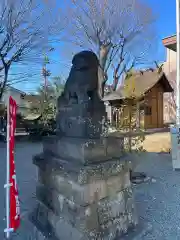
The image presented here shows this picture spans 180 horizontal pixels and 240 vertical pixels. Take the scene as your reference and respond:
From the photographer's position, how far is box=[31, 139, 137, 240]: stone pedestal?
7.62 ft

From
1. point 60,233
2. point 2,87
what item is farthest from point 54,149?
point 2,87

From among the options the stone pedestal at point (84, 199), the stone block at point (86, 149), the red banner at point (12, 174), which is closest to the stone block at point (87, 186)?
the stone pedestal at point (84, 199)

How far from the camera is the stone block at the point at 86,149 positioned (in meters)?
2.36

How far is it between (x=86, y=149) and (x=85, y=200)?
49 centimetres

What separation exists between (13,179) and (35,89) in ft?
43.0

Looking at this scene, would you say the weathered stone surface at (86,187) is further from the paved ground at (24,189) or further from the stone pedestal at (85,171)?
the paved ground at (24,189)

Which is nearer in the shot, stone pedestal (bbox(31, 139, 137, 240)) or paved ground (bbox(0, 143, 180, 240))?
stone pedestal (bbox(31, 139, 137, 240))

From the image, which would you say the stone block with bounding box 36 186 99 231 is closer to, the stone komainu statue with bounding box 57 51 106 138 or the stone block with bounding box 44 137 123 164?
the stone block with bounding box 44 137 123 164

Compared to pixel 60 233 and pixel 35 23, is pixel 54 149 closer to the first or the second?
pixel 60 233

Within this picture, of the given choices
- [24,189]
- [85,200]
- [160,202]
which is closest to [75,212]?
[85,200]

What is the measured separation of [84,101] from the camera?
247 centimetres

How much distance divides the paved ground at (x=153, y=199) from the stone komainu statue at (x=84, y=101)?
1360 millimetres

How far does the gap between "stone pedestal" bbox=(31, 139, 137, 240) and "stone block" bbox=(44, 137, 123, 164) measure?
0.17 ft

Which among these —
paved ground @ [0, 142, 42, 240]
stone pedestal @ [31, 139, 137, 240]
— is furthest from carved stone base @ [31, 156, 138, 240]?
paved ground @ [0, 142, 42, 240]
